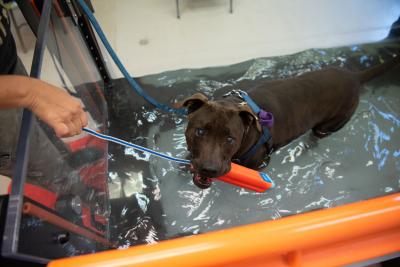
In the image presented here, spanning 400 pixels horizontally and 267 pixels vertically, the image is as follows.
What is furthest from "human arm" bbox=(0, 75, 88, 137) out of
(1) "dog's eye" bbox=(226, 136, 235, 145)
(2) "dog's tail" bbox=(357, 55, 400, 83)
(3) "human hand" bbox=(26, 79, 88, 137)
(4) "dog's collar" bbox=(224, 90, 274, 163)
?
(2) "dog's tail" bbox=(357, 55, 400, 83)

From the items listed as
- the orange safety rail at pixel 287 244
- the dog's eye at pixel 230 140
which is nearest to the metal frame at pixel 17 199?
the orange safety rail at pixel 287 244

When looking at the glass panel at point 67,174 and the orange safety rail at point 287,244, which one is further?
the glass panel at point 67,174

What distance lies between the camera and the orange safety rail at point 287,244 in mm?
1065

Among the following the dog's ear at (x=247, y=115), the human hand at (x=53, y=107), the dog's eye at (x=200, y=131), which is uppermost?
the human hand at (x=53, y=107)

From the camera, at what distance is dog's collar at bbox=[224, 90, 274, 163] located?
223 cm

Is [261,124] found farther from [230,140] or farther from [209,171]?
[209,171]

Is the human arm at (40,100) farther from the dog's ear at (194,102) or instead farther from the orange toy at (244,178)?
the orange toy at (244,178)

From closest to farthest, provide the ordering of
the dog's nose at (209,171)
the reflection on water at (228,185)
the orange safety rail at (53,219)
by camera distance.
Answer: the orange safety rail at (53,219) → the dog's nose at (209,171) → the reflection on water at (228,185)

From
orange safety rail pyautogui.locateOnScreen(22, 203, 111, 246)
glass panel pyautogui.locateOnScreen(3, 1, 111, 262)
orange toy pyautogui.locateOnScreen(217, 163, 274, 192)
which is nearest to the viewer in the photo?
orange safety rail pyautogui.locateOnScreen(22, 203, 111, 246)

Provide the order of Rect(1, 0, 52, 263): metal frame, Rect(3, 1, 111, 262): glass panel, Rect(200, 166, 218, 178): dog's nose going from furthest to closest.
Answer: Rect(200, 166, 218, 178): dog's nose
Rect(3, 1, 111, 262): glass panel
Rect(1, 0, 52, 263): metal frame

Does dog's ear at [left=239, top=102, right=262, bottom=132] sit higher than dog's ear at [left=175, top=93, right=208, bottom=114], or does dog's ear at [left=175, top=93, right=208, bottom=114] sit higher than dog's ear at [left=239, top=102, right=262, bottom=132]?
dog's ear at [left=175, top=93, right=208, bottom=114]

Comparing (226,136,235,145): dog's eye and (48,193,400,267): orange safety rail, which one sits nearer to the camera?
(48,193,400,267): orange safety rail

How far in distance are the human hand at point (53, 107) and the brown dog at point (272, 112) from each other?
0.77 meters

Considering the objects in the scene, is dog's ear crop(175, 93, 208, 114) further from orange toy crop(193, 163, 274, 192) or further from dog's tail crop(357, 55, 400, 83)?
dog's tail crop(357, 55, 400, 83)
